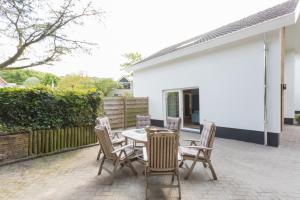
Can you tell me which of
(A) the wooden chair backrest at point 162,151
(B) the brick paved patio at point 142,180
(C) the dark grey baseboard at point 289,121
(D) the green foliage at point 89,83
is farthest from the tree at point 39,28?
(D) the green foliage at point 89,83

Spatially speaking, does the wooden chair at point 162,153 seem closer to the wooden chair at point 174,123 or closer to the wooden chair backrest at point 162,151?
the wooden chair backrest at point 162,151

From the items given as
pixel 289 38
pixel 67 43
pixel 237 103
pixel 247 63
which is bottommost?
pixel 237 103

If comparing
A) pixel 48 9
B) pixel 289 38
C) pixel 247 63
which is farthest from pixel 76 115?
pixel 289 38

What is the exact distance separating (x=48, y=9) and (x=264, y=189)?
787 centimetres

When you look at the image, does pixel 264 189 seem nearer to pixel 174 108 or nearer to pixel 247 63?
pixel 247 63

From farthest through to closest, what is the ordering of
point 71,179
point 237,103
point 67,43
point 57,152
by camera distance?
1. point 67,43
2. point 237,103
3. point 57,152
4. point 71,179

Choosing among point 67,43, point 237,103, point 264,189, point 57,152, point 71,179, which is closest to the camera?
point 264,189

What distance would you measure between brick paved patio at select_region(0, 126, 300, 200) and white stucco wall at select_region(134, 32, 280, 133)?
5.29 ft

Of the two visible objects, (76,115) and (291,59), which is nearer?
(76,115)

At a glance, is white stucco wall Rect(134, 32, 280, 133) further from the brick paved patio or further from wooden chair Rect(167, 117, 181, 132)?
wooden chair Rect(167, 117, 181, 132)

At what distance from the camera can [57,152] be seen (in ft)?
19.2

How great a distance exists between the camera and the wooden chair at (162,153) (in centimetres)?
308

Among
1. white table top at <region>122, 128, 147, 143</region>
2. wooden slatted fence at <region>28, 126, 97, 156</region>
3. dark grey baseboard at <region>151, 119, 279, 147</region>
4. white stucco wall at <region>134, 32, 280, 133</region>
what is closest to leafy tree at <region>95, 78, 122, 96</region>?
white stucco wall at <region>134, 32, 280, 133</region>

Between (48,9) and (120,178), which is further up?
(48,9)
